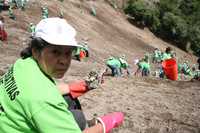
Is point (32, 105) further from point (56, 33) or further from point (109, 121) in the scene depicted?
point (109, 121)

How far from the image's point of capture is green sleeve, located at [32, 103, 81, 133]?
309 centimetres

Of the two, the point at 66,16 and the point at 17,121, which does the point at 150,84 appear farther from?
the point at 66,16

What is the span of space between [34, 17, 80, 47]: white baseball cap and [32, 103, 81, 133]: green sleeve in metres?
0.43

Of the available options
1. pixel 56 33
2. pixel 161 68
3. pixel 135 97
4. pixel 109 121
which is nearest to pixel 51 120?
pixel 56 33

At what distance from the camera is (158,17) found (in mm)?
54000

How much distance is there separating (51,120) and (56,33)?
587mm

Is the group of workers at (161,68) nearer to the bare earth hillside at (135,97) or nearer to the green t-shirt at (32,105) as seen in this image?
the bare earth hillside at (135,97)

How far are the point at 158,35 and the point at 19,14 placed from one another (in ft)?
76.3

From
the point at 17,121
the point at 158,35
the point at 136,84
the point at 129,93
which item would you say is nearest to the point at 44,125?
the point at 17,121

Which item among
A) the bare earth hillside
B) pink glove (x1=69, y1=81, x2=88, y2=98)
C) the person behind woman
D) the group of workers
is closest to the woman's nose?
the person behind woman

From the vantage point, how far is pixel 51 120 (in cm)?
308

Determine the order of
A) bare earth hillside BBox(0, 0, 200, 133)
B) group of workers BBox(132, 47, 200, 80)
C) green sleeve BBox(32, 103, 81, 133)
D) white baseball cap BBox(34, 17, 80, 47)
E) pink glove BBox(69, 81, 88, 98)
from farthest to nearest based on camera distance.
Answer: group of workers BBox(132, 47, 200, 80) < bare earth hillside BBox(0, 0, 200, 133) < pink glove BBox(69, 81, 88, 98) < white baseball cap BBox(34, 17, 80, 47) < green sleeve BBox(32, 103, 81, 133)

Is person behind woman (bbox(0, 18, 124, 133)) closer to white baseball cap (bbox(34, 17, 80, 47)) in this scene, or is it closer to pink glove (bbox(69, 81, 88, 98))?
white baseball cap (bbox(34, 17, 80, 47))

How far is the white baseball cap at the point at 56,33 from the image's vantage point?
3342 millimetres
